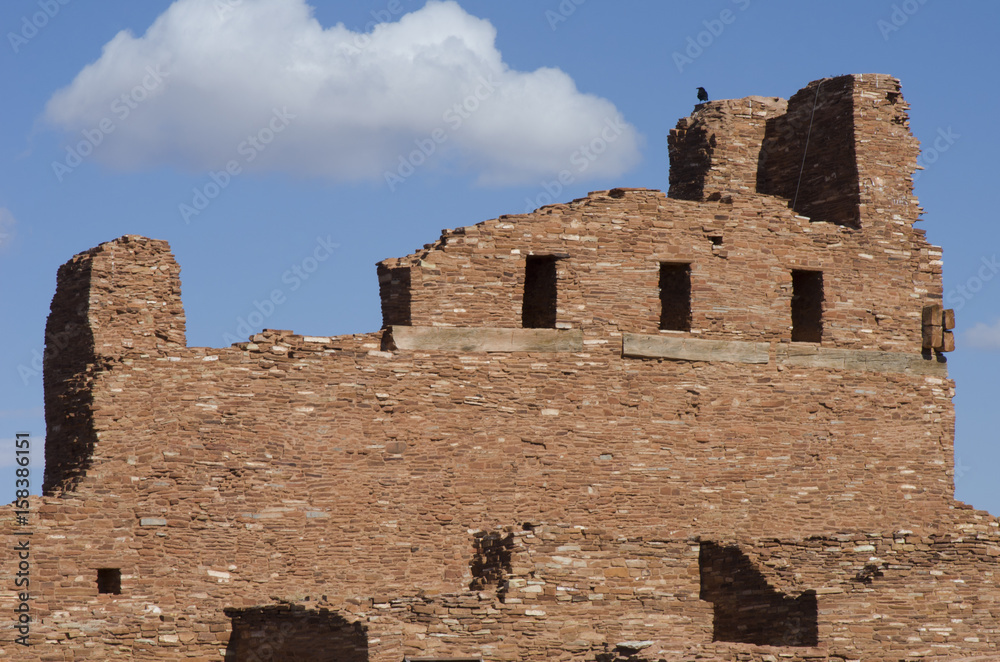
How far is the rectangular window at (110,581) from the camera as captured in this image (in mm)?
22906

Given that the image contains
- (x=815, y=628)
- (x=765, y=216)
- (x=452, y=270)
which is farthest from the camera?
(x=765, y=216)

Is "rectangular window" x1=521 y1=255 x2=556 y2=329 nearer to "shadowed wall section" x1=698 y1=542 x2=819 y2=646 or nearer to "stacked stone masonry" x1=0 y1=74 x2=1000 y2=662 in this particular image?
"stacked stone masonry" x1=0 y1=74 x2=1000 y2=662

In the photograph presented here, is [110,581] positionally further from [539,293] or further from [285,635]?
[539,293]

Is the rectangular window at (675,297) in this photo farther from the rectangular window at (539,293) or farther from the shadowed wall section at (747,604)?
the shadowed wall section at (747,604)

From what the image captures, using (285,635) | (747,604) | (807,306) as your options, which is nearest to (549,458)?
(747,604)

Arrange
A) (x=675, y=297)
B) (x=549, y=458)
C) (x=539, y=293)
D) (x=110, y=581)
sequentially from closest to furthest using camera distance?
(x=110, y=581), (x=549, y=458), (x=539, y=293), (x=675, y=297)

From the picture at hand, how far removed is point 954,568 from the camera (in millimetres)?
24078

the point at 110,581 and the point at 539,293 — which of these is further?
the point at 539,293

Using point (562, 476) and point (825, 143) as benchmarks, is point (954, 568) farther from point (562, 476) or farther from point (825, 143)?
point (825, 143)

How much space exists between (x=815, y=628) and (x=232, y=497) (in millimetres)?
8240

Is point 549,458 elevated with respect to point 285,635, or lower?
elevated

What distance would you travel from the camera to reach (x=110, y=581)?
22969mm

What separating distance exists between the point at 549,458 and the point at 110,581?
6.80m

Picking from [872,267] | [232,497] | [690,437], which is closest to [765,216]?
[872,267]
